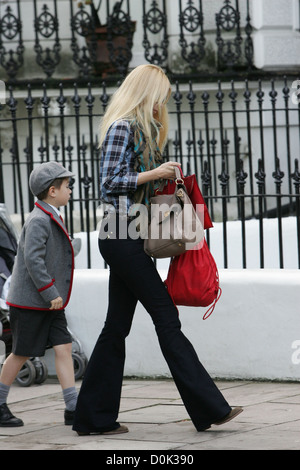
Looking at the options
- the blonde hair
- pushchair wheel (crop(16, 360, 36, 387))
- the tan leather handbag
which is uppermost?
the blonde hair

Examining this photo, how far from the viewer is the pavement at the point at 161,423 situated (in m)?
4.65

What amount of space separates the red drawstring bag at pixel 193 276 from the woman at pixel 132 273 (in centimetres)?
7

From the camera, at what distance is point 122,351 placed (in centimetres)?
504

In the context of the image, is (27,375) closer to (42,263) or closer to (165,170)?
(42,263)

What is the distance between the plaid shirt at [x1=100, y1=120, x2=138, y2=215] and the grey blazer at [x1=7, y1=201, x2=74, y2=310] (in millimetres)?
610

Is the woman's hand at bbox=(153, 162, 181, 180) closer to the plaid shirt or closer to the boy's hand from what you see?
the plaid shirt

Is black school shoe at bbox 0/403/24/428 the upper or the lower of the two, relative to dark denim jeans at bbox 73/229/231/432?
lower

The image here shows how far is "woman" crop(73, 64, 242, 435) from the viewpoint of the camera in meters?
4.83

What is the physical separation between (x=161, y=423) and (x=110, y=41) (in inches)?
264

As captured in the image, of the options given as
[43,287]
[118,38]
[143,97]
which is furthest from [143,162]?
[118,38]

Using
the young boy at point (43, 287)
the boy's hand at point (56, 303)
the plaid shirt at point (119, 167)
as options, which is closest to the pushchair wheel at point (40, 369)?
the young boy at point (43, 287)
